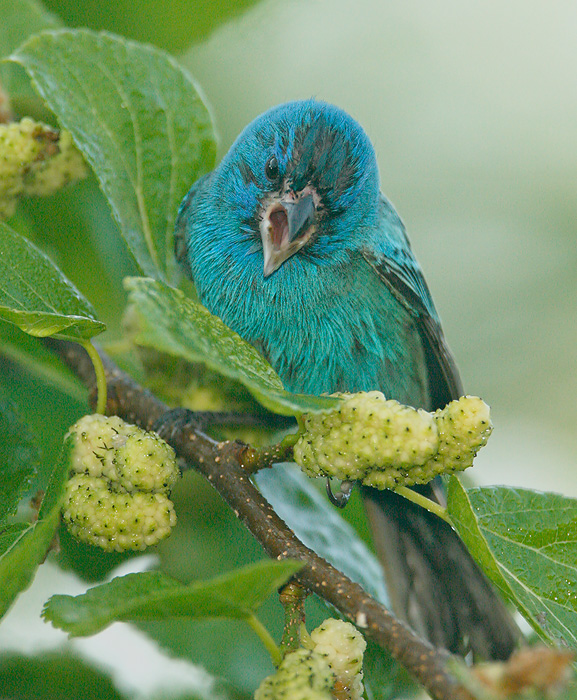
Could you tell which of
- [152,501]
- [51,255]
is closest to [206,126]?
[51,255]

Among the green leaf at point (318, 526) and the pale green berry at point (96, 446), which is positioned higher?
the pale green berry at point (96, 446)

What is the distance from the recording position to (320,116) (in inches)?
101

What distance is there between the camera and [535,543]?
5.52 ft

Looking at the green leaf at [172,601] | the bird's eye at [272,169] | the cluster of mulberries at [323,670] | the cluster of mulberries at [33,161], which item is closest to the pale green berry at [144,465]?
the green leaf at [172,601]

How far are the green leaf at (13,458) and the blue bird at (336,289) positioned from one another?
3.39ft

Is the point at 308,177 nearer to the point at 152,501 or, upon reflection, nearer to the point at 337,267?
the point at 337,267

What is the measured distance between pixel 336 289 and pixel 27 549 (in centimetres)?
160

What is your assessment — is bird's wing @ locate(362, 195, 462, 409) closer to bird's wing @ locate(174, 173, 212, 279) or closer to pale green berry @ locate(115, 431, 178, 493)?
bird's wing @ locate(174, 173, 212, 279)

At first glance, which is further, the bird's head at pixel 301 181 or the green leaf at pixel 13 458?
the bird's head at pixel 301 181

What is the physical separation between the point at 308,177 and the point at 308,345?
613 millimetres

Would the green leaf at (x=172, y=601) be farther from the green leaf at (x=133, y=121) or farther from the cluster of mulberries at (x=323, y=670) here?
the green leaf at (x=133, y=121)

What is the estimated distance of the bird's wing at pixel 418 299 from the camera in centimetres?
272

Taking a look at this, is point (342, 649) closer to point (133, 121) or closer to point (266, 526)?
point (266, 526)

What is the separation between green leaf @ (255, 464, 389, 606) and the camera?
2297 millimetres
